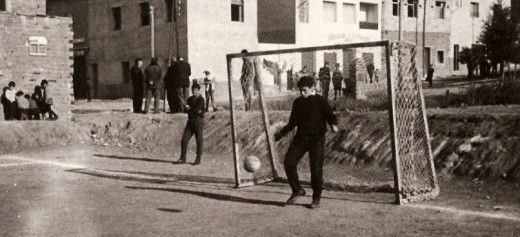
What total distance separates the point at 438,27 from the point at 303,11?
583 inches

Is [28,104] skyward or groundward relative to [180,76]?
groundward

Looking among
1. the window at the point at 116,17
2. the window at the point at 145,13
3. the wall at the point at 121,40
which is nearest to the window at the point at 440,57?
the wall at the point at 121,40

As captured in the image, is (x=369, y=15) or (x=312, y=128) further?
(x=369, y=15)

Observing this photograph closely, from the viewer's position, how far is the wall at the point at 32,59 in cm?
2772

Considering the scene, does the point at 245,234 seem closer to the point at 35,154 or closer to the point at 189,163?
the point at 189,163

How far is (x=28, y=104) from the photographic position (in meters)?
23.3

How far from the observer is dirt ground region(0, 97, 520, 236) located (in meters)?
8.60

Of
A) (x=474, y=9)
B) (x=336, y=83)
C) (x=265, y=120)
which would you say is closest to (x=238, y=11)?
(x=336, y=83)

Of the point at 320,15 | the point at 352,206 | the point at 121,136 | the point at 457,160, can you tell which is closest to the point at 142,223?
the point at 352,206

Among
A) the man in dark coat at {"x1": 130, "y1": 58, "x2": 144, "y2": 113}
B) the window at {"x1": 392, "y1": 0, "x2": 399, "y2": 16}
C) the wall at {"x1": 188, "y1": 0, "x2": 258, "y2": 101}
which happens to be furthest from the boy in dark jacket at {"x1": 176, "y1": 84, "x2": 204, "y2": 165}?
the window at {"x1": 392, "y1": 0, "x2": 399, "y2": 16}

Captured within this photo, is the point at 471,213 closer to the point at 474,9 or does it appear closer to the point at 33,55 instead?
the point at 33,55

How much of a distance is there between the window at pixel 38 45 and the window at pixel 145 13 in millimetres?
15026

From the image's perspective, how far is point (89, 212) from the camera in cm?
984

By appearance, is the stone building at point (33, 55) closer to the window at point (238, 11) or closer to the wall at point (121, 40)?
the wall at point (121, 40)
